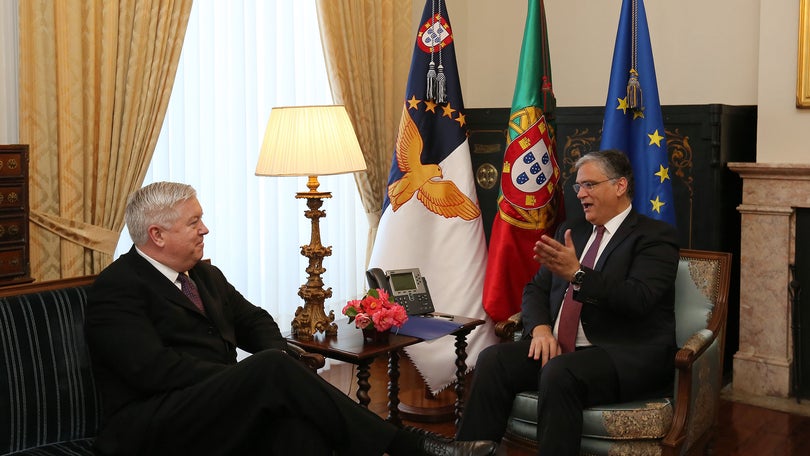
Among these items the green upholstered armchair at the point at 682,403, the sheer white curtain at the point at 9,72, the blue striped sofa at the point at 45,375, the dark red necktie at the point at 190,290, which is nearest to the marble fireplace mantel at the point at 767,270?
the green upholstered armchair at the point at 682,403

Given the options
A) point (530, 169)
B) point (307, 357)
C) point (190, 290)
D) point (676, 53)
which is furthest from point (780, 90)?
point (190, 290)

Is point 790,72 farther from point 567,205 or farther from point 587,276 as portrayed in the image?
point 587,276

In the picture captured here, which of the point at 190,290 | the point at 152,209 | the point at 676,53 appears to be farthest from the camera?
the point at 676,53

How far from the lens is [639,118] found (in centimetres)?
384

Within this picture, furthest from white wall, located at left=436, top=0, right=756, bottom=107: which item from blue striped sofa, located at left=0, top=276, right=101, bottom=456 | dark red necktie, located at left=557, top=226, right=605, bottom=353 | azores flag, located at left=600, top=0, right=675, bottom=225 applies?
blue striped sofa, located at left=0, top=276, right=101, bottom=456

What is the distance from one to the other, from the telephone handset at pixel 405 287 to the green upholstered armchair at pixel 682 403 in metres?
0.34

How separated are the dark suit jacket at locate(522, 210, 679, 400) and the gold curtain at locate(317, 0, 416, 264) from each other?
180 cm

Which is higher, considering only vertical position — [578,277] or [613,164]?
[613,164]

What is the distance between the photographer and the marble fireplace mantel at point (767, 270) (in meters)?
4.13

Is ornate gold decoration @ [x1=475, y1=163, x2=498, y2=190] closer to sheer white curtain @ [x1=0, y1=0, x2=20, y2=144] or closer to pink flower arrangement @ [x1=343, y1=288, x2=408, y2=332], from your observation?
pink flower arrangement @ [x1=343, y1=288, x2=408, y2=332]

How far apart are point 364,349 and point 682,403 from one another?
3.50ft

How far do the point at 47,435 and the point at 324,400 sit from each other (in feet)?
2.62

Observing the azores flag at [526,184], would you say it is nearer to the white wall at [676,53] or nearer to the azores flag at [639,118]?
the azores flag at [639,118]

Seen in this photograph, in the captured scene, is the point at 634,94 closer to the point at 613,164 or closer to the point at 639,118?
the point at 639,118
